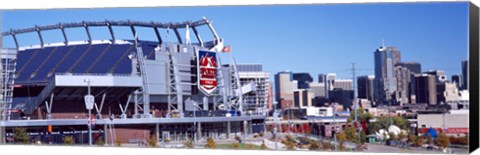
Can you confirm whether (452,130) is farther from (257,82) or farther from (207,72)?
(207,72)

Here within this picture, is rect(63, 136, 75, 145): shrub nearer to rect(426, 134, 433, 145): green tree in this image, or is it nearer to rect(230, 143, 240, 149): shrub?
rect(230, 143, 240, 149): shrub

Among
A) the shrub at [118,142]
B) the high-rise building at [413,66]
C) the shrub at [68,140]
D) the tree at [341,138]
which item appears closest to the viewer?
the high-rise building at [413,66]

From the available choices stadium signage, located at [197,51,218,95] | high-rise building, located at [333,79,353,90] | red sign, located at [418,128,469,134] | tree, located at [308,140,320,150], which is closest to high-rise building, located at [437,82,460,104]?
red sign, located at [418,128,469,134]

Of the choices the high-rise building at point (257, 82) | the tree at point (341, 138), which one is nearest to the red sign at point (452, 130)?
the tree at point (341, 138)

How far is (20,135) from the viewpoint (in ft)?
82.0

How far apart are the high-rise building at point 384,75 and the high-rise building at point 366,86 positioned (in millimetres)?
110

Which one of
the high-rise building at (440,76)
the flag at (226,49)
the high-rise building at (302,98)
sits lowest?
the high-rise building at (302,98)

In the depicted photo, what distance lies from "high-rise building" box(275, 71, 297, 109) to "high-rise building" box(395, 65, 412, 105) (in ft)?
7.74

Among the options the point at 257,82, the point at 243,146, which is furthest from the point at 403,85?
the point at 243,146

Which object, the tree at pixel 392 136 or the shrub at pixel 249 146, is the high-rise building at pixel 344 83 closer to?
the tree at pixel 392 136

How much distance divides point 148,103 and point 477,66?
853 centimetres

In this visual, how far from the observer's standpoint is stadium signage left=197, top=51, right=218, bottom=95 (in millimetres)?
23984

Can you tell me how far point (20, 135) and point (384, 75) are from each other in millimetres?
9300

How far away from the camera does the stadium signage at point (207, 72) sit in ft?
78.7
